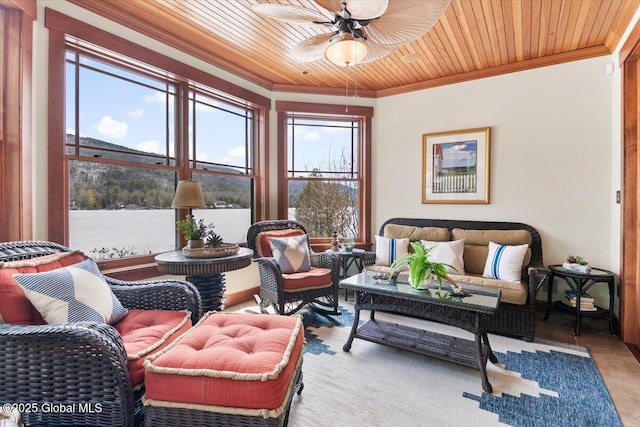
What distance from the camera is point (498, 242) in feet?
11.5

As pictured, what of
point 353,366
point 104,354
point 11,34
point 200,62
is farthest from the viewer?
point 200,62

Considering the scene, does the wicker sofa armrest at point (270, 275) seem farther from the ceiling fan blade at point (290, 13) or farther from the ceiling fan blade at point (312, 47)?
the ceiling fan blade at point (290, 13)

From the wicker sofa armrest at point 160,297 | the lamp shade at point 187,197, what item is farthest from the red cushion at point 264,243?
the wicker sofa armrest at point 160,297

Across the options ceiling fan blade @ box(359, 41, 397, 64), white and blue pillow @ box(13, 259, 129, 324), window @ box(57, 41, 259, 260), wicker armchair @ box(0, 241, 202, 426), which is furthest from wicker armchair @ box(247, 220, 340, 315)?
ceiling fan blade @ box(359, 41, 397, 64)

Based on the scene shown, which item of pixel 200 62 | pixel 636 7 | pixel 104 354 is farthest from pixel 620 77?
pixel 104 354

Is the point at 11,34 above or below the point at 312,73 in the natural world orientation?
below

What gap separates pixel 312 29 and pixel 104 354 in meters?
2.93

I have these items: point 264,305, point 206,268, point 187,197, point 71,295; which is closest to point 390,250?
point 264,305

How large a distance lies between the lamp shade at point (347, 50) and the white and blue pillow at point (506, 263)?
2369mm

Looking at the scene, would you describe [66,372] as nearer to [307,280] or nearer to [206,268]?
[206,268]

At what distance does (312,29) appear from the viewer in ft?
9.59

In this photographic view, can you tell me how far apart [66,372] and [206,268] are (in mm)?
1209

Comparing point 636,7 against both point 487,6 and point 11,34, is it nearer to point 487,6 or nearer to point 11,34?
point 487,6

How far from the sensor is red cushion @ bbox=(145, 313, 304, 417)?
1263 millimetres
